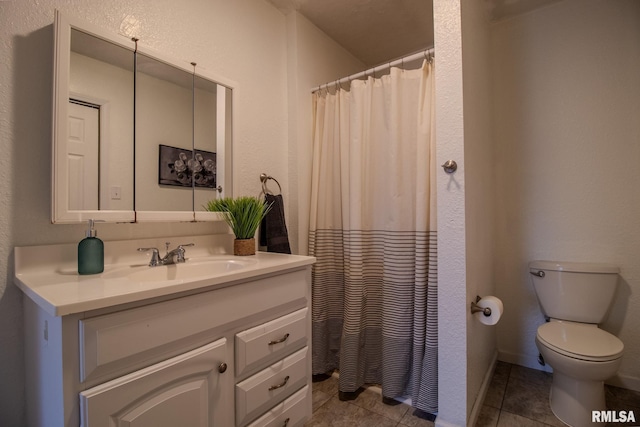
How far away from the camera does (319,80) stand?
80.3 inches

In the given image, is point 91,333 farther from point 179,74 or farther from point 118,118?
point 179,74

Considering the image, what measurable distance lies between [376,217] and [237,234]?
0.78 metres

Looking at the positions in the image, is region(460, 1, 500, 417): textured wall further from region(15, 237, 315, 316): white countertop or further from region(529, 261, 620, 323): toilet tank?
region(15, 237, 315, 316): white countertop

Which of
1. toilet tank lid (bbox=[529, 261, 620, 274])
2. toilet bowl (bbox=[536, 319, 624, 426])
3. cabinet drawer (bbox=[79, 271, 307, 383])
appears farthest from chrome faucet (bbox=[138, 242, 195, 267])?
toilet tank lid (bbox=[529, 261, 620, 274])

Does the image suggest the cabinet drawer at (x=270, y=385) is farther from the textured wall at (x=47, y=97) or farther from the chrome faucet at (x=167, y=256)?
the textured wall at (x=47, y=97)

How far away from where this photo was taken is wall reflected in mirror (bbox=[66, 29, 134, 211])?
39.8 inches

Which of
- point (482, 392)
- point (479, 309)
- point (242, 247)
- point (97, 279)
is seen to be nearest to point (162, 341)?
point (97, 279)

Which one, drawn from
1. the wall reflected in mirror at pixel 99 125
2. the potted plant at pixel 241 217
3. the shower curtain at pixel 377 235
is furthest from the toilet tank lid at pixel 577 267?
the wall reflected in mirror at pixel 99 125

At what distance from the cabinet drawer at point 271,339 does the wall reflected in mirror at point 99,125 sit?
2.36 ft

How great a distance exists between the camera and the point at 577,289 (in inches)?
63.0

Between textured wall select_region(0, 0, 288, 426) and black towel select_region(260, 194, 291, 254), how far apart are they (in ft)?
0.49

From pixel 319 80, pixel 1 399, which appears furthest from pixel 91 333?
pixel 319 80

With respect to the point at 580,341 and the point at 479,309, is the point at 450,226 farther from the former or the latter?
the point at 580,341

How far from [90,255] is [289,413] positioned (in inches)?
38.2
